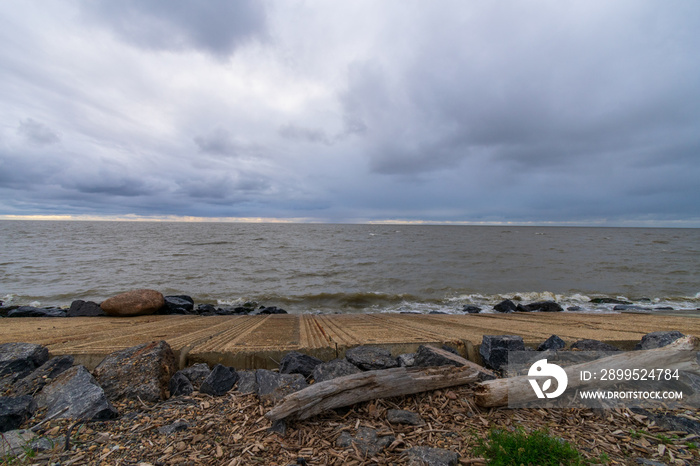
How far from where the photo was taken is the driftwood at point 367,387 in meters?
2.50

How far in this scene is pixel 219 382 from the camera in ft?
10.2

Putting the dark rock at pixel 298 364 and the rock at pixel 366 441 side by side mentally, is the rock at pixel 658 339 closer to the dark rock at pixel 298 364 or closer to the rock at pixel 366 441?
the rock at pixel 366 441

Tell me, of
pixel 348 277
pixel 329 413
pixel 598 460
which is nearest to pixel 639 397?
pixel 598 460

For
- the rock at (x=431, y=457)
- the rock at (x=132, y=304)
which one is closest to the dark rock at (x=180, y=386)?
the rock at (x=431, y=457)

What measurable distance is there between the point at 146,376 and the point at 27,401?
873mm

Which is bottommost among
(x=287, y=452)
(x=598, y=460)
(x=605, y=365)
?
(x=287, y=452)

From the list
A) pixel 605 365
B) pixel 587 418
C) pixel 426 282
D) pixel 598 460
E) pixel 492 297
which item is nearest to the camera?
pixel 598 460

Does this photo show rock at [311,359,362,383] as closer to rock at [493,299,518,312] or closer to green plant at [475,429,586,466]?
green plant at [475,429,586,466]

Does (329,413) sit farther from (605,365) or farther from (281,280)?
(281,280)

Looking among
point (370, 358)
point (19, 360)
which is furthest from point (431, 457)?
point (19, 360)

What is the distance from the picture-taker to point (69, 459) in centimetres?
207

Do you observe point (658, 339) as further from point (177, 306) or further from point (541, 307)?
point (177, 306)

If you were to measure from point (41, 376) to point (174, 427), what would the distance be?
6.33ft

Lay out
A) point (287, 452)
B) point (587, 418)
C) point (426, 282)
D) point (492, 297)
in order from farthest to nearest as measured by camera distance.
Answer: point (426, 282) < point (492, 297) < point (587, 418) < point (287, 452)
